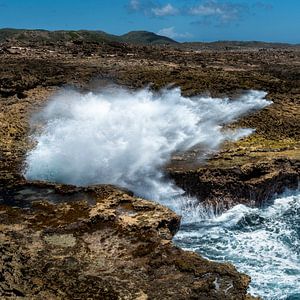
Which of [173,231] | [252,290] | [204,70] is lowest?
[252,290]

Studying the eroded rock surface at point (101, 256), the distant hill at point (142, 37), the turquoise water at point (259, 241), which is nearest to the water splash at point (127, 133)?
the turquoise water at point (259, 241)

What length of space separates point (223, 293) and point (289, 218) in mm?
7261

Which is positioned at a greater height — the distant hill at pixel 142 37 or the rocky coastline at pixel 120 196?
the distant hill at pixel 142 37

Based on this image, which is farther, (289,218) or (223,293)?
(289,218)

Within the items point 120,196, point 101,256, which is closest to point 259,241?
point 120,196

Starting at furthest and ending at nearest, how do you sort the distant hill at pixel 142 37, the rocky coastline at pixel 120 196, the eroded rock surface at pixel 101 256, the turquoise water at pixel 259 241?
the distant hill at pixel 142 37, the turquoise water at pixel 259 241, the rocky coastline at pixel 120 196, the eroded rock surface at pixel 101 256

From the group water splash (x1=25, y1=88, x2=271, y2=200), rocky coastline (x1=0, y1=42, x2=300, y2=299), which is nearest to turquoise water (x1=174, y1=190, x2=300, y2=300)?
rocky coastline (x1=0, y1=42, x2=300, y2=299)

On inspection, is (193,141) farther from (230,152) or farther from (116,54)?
(116,54)

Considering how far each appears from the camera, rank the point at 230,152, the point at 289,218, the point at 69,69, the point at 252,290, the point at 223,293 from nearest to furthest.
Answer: the point at 223,293 < the point at 252,290 < the point at 289,218 < the point at 230,152 < the point at 69,69

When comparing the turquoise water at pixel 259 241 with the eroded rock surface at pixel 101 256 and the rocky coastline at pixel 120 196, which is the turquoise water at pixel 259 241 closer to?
the rocky coastline at pixel 120 196

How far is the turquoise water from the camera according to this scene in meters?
11.6

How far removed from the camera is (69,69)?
25531 millimetres

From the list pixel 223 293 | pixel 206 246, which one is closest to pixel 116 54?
pixel 206 246

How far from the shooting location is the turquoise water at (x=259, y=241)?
11.6 meters
